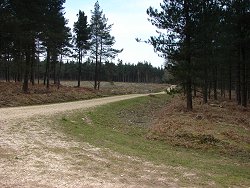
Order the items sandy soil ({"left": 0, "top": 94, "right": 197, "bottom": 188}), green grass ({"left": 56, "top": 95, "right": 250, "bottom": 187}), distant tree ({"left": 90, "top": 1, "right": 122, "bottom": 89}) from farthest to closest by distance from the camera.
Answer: distant tree ({"left": 90, "top": 1, "right": 122, "bottom": 89})
green grass ({"left": 56, "top": 95, "right": 250, "bottom": 187})
sandy soil ({"left": 0, "top": 94, "right": 197, "bottom": 188})

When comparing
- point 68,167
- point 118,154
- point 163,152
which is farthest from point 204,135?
point 68,167

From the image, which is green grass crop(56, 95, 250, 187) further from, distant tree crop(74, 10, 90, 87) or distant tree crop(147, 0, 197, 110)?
distant tree crop(74, 10, 90, 87)

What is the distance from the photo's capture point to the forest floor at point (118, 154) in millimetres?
9047

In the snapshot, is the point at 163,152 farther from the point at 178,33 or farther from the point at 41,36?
the point at 41,36

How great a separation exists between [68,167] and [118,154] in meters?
2.71

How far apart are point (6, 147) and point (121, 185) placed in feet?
17.0

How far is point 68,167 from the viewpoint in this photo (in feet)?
32.2

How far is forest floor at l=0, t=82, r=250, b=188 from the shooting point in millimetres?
9047

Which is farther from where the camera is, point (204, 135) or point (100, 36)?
point (100, 36)

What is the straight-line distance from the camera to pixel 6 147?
38.3 feet

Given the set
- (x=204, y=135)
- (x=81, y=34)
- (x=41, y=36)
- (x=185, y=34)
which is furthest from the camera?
(x=81, y=34)

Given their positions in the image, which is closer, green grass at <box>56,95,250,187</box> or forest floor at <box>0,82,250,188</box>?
forest floor at <box>0,82,250,188</box>

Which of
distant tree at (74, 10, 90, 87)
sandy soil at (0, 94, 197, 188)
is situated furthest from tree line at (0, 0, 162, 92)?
sandy soil at (0, 94, 197, 188)

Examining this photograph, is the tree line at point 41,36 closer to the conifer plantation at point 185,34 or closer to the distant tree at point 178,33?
the conifer plantation at point 185,34
